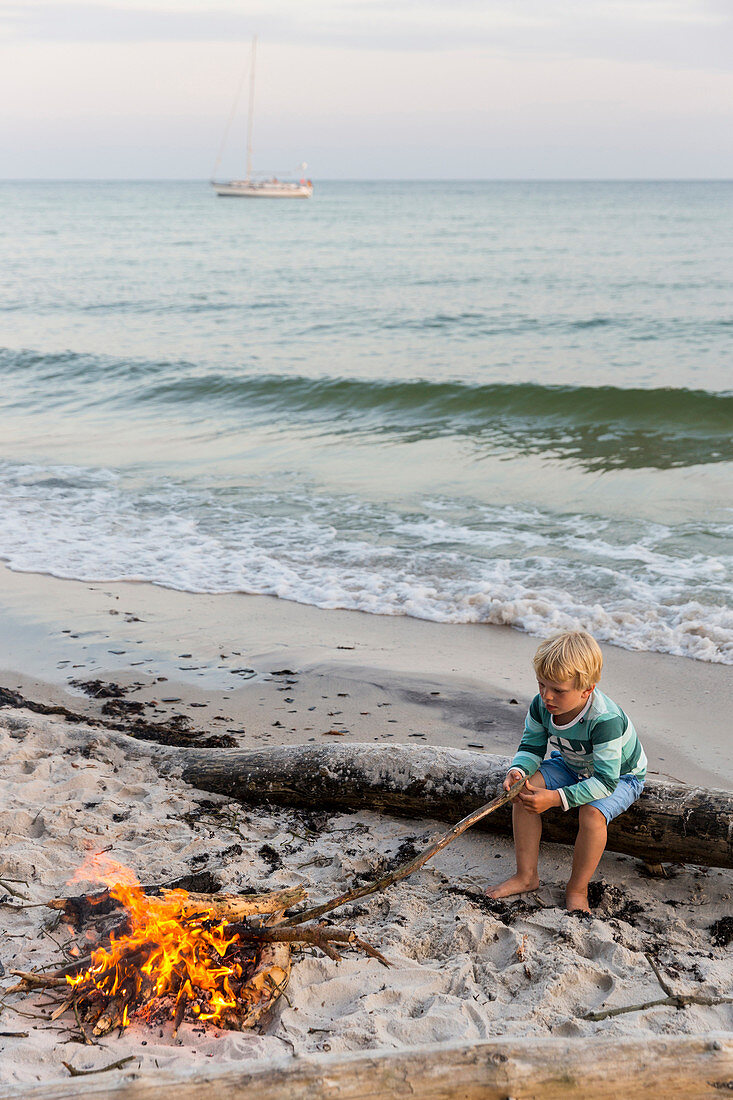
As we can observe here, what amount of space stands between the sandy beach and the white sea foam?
431mm

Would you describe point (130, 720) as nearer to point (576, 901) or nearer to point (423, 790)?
point (423, 790)

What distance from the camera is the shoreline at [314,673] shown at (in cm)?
497

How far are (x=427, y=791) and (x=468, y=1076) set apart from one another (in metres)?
1.78

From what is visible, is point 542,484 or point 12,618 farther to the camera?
point 542,484

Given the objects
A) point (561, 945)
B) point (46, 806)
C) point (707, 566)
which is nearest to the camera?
point (561, 945)

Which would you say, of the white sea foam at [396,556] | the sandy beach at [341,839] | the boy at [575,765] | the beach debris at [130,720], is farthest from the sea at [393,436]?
the boy at [575,765]

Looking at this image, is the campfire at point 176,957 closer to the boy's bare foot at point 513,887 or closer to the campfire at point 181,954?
the campfire at point 181,954

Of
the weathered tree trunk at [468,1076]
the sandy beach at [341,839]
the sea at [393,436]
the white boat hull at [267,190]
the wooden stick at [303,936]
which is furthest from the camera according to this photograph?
the white boat hull at [267,190]

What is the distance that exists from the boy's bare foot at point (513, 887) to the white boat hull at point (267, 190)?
4181 inches

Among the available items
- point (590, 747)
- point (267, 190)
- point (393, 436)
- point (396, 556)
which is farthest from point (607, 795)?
point (267, 190)

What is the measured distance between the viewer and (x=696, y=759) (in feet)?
15.3

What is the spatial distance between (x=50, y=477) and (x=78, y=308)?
1740 cm

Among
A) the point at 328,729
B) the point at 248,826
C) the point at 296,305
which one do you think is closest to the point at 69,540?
the point at 328,729

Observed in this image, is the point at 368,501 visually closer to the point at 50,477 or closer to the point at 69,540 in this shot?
the point at 69,540
